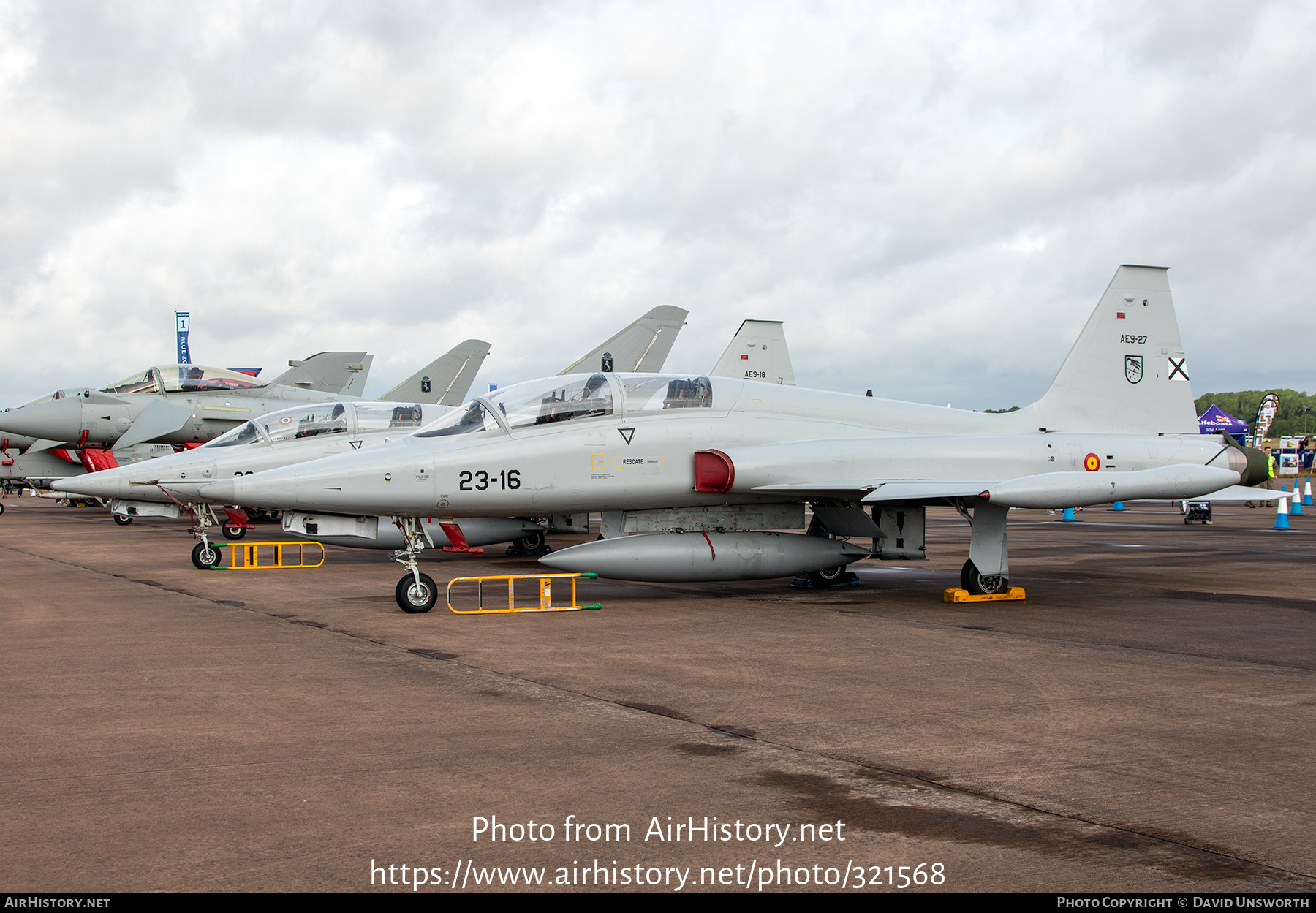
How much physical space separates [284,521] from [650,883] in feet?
34.6

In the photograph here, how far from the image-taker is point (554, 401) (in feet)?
38.4

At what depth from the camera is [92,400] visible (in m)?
→ 27.6

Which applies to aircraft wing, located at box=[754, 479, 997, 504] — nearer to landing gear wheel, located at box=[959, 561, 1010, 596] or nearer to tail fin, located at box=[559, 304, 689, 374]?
landing gear wheel, located at box=[959, 561, 1010, 596]

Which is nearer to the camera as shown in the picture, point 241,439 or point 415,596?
point 415,596

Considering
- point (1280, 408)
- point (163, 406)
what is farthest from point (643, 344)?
point (1280, 408)

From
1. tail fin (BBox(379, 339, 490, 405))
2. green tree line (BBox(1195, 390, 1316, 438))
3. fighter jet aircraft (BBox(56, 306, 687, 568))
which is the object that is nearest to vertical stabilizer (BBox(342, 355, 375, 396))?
tail fin (BBox(379, 339, 490, 405))

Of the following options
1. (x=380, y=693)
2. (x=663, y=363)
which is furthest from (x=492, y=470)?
Answer: (x=663, y=363)

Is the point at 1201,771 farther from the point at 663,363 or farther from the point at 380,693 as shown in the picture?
the point at 663,363

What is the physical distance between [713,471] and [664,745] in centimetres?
651

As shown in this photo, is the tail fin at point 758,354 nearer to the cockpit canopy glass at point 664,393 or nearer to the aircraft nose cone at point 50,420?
the cockpit canopy glass at point 664,393

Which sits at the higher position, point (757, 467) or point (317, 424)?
point (317, 424)

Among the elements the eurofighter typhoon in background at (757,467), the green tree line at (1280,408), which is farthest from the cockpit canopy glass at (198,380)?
the green tree line at (1280,408)

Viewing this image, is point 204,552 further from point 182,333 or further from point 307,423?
point 182,333

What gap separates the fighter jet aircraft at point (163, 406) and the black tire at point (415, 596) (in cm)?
1507
